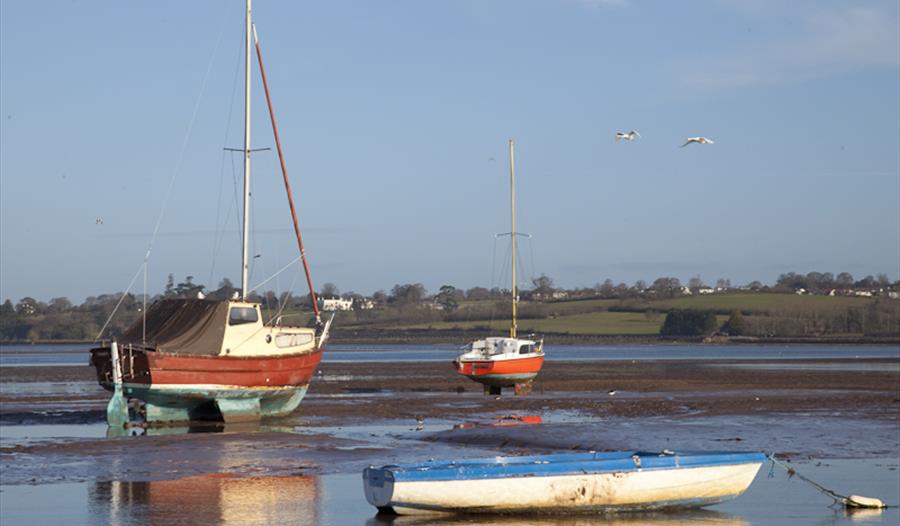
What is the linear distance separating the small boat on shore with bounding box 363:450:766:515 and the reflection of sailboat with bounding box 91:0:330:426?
1600 centimetres

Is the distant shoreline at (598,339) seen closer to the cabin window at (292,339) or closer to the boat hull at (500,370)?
the boat hull at (500,370)

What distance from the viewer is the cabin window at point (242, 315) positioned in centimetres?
3712

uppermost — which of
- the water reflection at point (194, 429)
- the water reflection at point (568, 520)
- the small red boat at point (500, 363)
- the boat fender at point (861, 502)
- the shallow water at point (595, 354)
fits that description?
the small red boat at point (500, 363)

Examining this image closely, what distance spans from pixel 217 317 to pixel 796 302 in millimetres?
141169

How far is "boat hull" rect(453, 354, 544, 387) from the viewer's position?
4969 cm

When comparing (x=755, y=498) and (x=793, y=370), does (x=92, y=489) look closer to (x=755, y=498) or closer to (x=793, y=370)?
(x=755, y=498)

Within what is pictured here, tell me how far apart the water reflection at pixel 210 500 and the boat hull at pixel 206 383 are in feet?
33.5

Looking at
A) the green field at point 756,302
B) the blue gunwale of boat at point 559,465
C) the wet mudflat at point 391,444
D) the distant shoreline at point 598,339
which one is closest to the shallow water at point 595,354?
the distant shoreline at point 598,339

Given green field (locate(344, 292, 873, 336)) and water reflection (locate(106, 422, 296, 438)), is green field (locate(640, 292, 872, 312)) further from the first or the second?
water reflection (locate(106, 422, 296, 438))

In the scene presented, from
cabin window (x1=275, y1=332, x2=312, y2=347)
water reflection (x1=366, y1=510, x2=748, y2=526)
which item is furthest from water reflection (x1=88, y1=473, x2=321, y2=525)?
cabin window (x1=275, y1=332, x2=312, y2=347)

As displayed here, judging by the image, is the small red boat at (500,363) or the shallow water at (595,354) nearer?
the small red boat at (500,363)

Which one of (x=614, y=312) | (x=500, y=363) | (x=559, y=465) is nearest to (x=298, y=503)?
(x=559, y=465)

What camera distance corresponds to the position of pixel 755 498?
2259cm

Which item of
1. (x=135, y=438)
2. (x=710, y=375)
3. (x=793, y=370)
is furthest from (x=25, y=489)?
(x=793, y=370)
